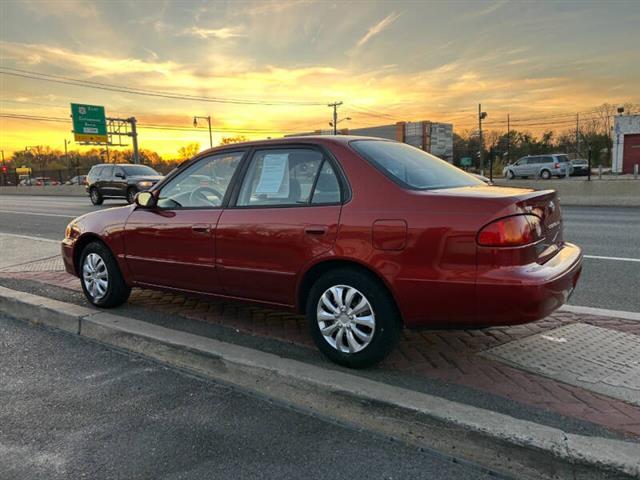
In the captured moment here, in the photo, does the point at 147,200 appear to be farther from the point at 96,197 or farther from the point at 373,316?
the point at 96,197

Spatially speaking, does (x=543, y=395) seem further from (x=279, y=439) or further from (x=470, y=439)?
(x=279, y=439)

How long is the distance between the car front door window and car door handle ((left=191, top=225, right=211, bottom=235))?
19 centimetres

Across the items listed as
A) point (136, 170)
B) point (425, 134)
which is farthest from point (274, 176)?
point (425, 134)

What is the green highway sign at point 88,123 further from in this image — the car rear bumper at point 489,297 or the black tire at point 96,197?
the car rear bumper at point 489,297

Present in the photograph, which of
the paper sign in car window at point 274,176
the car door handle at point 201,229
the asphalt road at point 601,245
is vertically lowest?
the asphalt road at point 601,245

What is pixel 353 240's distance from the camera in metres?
3.38

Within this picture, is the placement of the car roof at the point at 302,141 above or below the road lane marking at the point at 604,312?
above

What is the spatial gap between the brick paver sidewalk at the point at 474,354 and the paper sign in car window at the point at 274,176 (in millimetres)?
1196

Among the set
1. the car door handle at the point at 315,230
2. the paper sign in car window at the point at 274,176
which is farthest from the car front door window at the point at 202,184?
the car door handle at the point at 315,230

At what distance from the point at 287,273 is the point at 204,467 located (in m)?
1.47

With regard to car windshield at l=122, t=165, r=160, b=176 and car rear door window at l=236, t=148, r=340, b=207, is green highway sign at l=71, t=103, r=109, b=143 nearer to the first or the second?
car windshield at l=122, t=165, r=160, b=176

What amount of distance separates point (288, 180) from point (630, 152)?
48.2 meters

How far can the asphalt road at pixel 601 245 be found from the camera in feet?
17.5

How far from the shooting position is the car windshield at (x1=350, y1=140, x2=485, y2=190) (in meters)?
3.53
